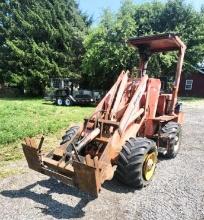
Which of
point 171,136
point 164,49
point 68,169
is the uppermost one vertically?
point 164,49

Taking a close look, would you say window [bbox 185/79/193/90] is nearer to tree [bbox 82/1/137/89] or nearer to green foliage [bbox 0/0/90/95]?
tree [bbox 82/1/137/89]

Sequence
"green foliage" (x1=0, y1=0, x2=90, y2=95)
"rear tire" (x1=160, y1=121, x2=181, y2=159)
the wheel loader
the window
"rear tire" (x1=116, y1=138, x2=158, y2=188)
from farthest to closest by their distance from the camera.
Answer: the window
"green foliage" (x1=0, y1=0, x2=90, y2=95)
"rear tire" (x1=160, y1=121, x2=181, y2=159)
"rear tire" (x1=116, y1=138, x2=158, y2=188)
the wheel loader

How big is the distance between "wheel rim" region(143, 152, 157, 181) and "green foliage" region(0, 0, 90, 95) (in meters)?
21.0

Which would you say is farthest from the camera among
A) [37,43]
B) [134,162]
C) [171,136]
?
[37,43]

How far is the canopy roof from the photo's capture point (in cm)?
673

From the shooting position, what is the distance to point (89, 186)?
4359 mm

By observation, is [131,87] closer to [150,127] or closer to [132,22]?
[150,127]

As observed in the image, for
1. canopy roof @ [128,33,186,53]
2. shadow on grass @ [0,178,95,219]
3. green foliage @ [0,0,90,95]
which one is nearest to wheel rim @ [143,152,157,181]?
shadow on grass @ [0,178,95,219]

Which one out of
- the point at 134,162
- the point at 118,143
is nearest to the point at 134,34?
the point at 118,143

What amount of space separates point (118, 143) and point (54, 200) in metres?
1.43

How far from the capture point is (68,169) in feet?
15.5

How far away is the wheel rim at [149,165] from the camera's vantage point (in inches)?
210

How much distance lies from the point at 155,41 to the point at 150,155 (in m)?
2.98

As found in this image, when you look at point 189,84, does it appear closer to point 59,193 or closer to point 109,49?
point 109,49
